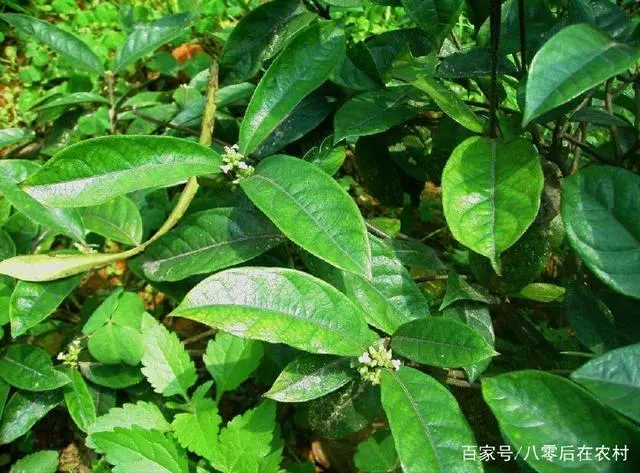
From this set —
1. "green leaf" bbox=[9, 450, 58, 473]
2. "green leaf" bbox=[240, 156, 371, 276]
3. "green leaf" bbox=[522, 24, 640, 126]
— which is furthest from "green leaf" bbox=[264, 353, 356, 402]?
"green leaf" bbox=[9, 450, 58, 473]

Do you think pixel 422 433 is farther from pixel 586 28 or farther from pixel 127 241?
pixel 127 241

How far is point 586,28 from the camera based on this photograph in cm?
90

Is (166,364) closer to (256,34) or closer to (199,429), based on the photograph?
(199,429)

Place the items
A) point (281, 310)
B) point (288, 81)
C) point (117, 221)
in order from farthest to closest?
1. point (117, 221)
2. point (288, 81)
3. point (281, 310)

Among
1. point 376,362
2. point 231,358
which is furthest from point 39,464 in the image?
point 376,362

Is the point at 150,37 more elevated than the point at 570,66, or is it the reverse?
the point at 570,66

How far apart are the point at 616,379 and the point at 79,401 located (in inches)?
47.7

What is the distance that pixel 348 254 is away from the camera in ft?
3.47

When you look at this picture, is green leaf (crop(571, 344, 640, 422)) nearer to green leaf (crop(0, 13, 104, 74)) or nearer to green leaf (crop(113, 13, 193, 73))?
green leaf (crop(113, 13, 193, 73))

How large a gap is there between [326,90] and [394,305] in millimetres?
538

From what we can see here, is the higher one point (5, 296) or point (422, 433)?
point (422, 433)

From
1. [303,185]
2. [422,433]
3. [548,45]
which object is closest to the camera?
[548,45]

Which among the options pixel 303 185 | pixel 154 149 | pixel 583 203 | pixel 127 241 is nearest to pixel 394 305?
pixel 303 185

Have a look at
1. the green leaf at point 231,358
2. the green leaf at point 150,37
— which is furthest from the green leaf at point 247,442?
the green leaf at point 150,37
